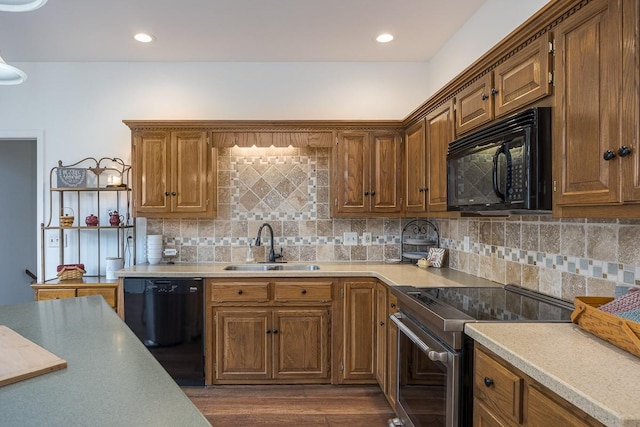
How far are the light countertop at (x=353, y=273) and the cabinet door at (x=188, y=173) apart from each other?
0.52 meters

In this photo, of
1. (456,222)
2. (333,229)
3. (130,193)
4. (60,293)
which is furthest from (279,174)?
(60,293)

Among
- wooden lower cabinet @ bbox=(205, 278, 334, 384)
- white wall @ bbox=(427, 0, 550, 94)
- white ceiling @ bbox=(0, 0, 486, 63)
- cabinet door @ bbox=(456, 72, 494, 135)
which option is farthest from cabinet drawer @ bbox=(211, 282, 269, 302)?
white wall @ bbox=(427, 0, 550, 94)

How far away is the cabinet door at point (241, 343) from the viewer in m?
3.16

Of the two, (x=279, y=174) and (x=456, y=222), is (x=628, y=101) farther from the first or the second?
(x=279, y=174)

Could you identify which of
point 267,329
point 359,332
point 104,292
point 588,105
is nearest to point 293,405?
point 267,329

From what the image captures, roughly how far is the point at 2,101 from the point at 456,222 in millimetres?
4248

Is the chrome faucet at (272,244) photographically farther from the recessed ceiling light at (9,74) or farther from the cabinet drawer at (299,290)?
the recessed ceiling light at (9,74)

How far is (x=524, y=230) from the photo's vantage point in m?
2.37

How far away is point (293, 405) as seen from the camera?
2.94 m

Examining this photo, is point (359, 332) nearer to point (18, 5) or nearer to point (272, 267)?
point (272, 267)

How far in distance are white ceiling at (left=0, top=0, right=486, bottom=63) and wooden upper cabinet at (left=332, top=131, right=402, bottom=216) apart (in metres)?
0.79

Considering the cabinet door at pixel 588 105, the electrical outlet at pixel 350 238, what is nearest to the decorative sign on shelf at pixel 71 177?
the electrical outlet at pixel 350 238

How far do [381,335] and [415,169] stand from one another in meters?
1.31

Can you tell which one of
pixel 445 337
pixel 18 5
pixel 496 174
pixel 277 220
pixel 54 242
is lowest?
pixel 445 337
